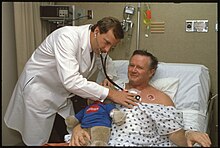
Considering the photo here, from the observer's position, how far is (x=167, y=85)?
7.04ft

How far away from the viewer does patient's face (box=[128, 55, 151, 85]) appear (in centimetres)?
195

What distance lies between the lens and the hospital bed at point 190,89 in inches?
78.3

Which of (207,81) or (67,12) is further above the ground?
(67,12)

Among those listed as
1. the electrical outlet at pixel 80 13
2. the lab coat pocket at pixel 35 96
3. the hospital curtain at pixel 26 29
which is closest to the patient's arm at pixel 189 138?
the lab coat pocket at pixel 35 96

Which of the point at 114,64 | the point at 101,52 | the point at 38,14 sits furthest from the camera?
the point at 38,14

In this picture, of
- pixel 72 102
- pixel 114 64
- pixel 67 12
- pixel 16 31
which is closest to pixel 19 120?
pixel 72 102

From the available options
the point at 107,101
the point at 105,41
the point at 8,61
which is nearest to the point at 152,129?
the point at 107,101

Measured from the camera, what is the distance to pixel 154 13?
2.70 meters

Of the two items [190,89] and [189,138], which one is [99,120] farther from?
[190,89]

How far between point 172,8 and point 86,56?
1.09 m

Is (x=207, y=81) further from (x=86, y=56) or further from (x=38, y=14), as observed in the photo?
(x=38, y=14)

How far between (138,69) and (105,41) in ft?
0.98

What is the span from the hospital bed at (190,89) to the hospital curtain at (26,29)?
27.6 inches

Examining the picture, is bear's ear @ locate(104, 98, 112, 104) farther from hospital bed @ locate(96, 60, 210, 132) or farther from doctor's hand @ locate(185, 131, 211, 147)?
doctor's hand @ locate(185, 131, 211, 147)
